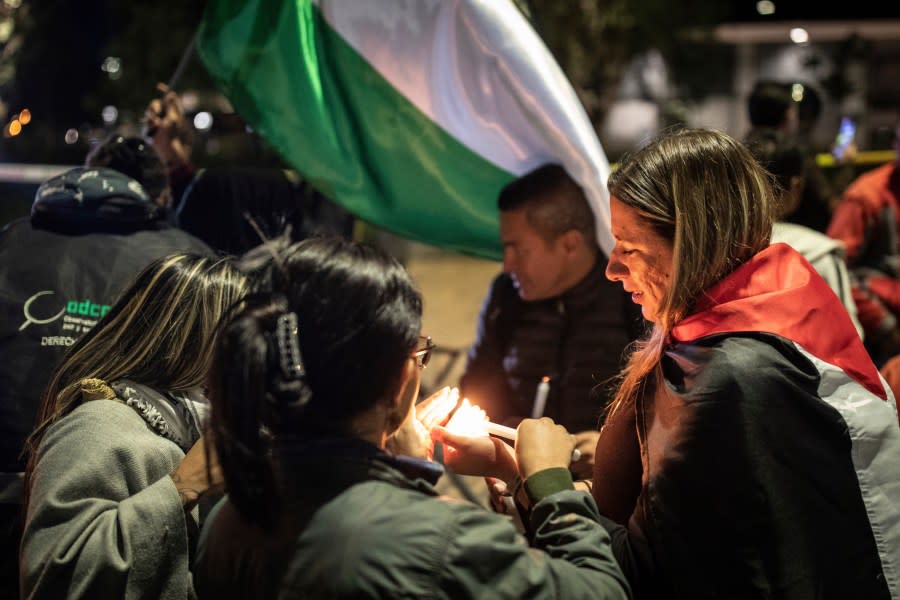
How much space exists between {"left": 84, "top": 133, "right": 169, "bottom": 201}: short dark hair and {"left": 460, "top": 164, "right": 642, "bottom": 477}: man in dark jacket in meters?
1.48

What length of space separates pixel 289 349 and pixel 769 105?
409 cm

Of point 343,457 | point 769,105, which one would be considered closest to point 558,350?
point 343,457

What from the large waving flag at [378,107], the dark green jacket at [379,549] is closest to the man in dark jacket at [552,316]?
the large waving flag at [378,107]

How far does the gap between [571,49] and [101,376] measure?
650 inches

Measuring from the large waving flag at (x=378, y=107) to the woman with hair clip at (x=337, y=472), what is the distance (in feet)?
7.82

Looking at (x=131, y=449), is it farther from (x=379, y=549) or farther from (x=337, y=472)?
(x=379, y=549)

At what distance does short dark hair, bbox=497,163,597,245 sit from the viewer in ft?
12.4

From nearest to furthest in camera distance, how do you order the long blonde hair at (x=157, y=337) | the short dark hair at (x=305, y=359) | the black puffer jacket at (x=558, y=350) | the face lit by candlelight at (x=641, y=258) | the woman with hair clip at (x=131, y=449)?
the short dark hair at (x=305, y=359) < the woman with hair clip at (x=131, y=449) < the face lit by candlelight at (x=641, y=258) < the long blonde hair at (x=157, y=337) < the black puffer jacket at (x=558, y=350)

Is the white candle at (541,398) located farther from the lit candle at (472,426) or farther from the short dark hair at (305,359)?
the short dark hair at (305,359)

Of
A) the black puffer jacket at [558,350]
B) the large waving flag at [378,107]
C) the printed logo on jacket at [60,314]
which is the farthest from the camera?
the large waving flag at [378,107]

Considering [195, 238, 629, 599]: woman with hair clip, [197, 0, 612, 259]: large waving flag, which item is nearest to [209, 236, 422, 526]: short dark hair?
[195, 238, 629, 599]: woman with hair clip

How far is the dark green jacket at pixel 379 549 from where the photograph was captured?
169 centimetres

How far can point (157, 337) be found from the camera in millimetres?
2438

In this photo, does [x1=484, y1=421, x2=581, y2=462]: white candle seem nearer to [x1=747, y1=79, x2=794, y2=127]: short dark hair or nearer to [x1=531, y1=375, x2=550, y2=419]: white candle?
[x1=531, y1=375, x2=550, y2=419]: white candle
